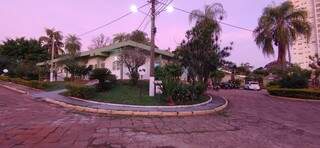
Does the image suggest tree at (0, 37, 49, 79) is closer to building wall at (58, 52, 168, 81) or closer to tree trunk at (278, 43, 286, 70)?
building wall at (58, 52, 168, 81)

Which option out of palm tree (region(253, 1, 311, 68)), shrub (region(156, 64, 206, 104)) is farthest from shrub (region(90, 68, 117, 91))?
palm tree (region(253, 1, 311, 68))

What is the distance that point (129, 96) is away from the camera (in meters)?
18.6

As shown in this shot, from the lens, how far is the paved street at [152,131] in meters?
8.23

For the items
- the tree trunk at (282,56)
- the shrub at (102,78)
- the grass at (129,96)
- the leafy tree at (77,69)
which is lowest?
the grass at (129,96)

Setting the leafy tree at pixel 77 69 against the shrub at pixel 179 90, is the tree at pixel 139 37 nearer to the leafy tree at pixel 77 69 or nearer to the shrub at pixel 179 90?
the leafy tree at pixel 77 69

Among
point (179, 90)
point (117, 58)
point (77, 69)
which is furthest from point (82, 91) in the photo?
point (77, 69)

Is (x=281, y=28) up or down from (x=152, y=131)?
up

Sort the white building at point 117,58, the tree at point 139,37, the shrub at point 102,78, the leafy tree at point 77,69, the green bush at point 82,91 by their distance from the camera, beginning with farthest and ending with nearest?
1. the tree at point 139,37
2. the leafy tree at point 77,69
3. the white building at point 117,58
4. the shrub at point 102,78
5. the green bush at point 82,91

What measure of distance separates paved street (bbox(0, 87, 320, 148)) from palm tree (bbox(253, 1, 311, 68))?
63.8ft

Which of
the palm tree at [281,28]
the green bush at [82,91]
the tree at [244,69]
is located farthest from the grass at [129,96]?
the tree at [244,69]

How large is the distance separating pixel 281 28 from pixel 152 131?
26168mm

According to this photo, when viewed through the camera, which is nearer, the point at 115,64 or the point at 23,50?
the point at 115,64

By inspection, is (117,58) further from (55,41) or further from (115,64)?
(55,41)

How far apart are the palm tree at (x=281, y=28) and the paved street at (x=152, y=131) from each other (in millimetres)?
19435
